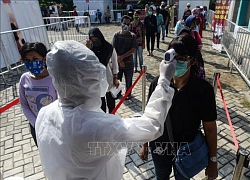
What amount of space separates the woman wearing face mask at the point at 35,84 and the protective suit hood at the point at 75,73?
3.92ft

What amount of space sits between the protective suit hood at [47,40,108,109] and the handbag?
35.1 inches

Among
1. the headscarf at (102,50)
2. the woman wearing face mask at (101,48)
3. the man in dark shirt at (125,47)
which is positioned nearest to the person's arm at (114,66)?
the woman wearing face mask at (101,48)

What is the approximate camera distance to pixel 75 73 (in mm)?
1040

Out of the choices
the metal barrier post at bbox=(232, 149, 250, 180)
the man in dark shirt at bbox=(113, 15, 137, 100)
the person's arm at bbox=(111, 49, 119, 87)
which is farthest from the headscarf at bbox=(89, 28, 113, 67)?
the metal barrier post at bbox=(232, 149, 250, 180)

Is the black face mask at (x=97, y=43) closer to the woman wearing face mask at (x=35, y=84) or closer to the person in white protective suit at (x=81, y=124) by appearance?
the woman wearing face mask at (x=35, y=84)

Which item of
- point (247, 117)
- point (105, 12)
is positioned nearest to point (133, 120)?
point (247, 117)

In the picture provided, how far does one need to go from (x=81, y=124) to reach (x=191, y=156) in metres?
1.10

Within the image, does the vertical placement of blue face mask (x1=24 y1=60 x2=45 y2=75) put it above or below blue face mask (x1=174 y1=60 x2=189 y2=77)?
below

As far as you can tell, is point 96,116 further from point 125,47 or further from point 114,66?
point 125,47

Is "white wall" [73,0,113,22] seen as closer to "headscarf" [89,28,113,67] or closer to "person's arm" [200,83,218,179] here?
"headscarf" [89,28,113,67]

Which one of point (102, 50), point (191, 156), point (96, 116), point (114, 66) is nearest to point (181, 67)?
point (191, 156)

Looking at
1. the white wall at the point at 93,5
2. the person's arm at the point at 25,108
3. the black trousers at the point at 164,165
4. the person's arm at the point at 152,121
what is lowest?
the black trousers at the point at 164,165

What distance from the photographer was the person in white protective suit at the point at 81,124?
3.48 ft

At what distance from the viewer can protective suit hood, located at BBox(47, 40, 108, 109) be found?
3.40 feet
